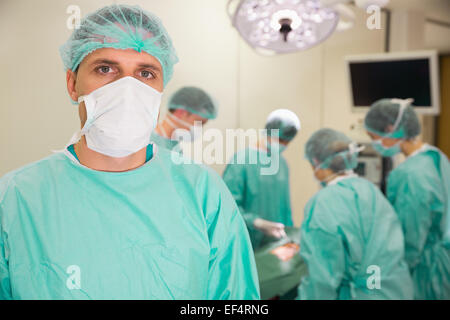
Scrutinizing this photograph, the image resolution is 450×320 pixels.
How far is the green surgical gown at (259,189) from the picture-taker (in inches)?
50.1

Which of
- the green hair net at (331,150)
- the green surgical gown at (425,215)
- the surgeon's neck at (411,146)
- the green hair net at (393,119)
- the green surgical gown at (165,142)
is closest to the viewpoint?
the green surgical gown at (165,142)

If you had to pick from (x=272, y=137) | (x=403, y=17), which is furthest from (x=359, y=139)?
(x=272, y=137)

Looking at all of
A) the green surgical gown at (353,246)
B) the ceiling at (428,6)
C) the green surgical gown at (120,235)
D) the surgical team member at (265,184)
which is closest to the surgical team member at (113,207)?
the green surgical gown at (120,235)

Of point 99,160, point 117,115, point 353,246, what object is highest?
point 117,115

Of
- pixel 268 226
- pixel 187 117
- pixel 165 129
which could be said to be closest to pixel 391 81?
pixel 268 226

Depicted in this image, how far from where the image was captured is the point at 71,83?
845mm

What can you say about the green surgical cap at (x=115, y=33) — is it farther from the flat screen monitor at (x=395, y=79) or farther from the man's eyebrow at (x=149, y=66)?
the flat screen monitor at (x=395, y=79)

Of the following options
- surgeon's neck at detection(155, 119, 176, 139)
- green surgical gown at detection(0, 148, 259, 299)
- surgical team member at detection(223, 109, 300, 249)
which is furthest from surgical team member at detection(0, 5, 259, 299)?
surgical team member at detection(223, 109, 300, 249)

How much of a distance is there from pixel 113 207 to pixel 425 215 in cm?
159

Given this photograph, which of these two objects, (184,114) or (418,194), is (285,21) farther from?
(418,194)

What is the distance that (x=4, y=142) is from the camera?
944 mm

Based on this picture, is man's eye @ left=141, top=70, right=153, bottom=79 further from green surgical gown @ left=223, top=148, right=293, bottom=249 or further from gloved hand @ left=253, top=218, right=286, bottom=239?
gloved hand @ left=253, top=218, right=286, bottom=239

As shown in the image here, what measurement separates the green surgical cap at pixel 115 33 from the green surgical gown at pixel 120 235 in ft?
0.88
